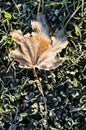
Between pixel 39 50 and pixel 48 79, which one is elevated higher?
pixel 39 50

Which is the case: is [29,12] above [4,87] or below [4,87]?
above

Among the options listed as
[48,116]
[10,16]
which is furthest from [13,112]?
[10,16]

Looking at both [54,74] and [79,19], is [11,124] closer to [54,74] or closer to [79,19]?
[54,74]

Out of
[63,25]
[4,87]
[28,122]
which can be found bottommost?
[28,122]
